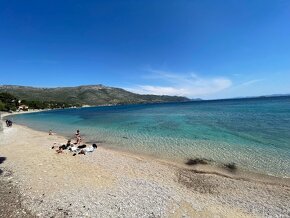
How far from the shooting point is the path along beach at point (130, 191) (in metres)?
10.6

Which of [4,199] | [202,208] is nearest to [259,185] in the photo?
[202,208]

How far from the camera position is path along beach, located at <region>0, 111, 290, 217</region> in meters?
10.6

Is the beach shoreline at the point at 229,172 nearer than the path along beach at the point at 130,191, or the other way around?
the path along beach at the point at 130,191

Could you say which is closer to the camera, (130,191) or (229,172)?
(130,191)

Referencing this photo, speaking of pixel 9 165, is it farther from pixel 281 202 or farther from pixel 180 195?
pixel 281 202

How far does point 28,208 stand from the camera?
10484mm

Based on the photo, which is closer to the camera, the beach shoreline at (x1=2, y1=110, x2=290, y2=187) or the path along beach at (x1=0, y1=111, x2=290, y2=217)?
the path along beach at (x1=0, y1=111, x2=290, y2=217)

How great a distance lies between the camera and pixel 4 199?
11234 mm

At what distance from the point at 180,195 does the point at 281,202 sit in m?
5.03

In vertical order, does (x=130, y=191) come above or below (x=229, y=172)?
above

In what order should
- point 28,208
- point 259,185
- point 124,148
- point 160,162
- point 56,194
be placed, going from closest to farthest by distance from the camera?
point 28,208, point 56,194, point 259,185, point 160,162, point 124,148

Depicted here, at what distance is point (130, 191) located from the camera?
42.1 feet

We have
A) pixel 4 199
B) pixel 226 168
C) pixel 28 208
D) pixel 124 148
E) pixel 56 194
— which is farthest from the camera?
pixel 124 148

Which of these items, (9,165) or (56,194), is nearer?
(56,194)
